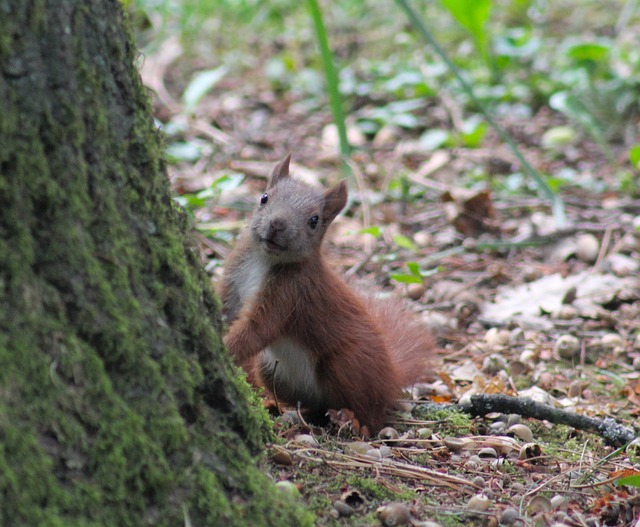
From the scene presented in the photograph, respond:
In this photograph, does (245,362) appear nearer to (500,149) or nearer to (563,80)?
(500,149)

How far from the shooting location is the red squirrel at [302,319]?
2.86m

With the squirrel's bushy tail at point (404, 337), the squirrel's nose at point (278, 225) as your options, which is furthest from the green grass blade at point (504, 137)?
the squirrel's nose at point (278, 225)

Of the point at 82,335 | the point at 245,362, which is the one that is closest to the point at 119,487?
the point at 82,335

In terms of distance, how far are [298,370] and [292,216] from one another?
1.87 feet

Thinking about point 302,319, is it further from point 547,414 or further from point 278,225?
point 547,414

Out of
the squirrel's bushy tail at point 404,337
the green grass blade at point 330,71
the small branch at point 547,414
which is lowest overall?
the small branch at point 547,414

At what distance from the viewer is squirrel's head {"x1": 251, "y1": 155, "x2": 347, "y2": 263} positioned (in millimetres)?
2891

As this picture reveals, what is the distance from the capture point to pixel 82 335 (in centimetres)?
156

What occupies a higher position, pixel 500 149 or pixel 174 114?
pixel 174 114

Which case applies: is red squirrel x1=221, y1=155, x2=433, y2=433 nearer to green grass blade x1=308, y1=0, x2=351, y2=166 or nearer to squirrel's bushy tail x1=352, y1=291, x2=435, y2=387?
squirrel's bushy tail x1=352, y1=291, x2=435, y2=387

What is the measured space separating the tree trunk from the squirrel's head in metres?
1.06

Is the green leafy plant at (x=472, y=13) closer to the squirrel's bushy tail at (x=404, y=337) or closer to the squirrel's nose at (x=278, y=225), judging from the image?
the squirrel's bushy tail at (x=404, y=337)

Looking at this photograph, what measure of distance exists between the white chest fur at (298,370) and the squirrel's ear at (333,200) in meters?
0.52

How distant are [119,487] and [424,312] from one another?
2784mm
